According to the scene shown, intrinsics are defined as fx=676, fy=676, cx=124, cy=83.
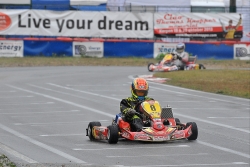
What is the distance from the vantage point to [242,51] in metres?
39.2

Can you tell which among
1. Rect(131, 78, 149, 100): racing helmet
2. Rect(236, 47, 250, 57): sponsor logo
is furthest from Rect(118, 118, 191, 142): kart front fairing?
Rect(236, 47, 250, 57): sponsor logo

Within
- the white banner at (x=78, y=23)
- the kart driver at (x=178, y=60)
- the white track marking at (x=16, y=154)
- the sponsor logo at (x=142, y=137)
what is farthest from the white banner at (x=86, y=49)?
the white track marking at (x=16, y=154)

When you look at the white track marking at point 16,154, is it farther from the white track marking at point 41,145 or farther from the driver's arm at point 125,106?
the driver's arm at point 125,106

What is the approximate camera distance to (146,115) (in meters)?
12.2

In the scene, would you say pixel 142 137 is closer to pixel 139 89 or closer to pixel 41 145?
pixel 139 89

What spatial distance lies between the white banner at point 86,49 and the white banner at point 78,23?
3.39 metres

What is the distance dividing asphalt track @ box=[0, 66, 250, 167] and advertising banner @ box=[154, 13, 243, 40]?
547 inches

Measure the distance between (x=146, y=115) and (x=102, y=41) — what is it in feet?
85.9

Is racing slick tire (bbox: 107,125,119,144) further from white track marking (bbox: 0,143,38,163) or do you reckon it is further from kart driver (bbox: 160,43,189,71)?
kart driver (bbox: 160,43,189,71)

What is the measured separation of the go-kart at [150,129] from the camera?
11770 mm

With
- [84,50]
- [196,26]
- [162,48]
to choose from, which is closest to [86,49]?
[84,50]

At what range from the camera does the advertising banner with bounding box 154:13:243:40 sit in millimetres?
41906

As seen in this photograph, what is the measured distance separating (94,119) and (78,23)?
26.4m

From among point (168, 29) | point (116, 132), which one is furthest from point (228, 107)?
point (168, 29)
